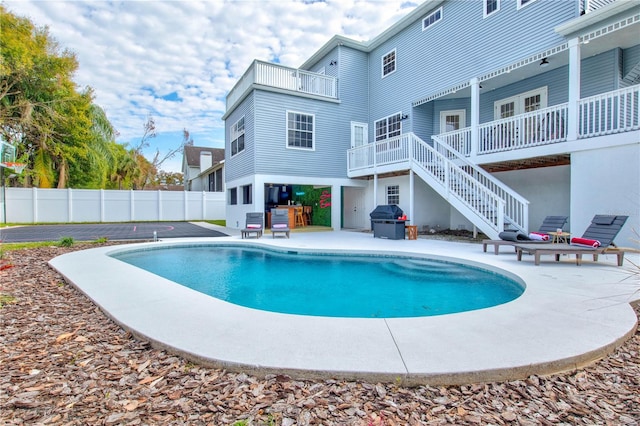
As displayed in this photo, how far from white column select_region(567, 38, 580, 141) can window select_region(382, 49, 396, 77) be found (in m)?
7.37

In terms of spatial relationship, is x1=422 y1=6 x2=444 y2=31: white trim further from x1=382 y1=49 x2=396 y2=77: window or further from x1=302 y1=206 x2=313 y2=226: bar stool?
x1=302 y1=206 x2=313 y2=226: bar stool

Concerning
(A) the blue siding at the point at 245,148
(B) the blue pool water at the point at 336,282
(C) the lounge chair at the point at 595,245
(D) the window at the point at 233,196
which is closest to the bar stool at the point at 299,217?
(D) the window at the point at 233,196

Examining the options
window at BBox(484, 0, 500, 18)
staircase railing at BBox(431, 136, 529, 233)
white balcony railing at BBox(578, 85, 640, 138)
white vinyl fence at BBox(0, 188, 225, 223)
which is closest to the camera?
white balcony railing at BBox(578, 85, 640, 138)

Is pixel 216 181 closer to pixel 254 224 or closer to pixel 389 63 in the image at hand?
pixel 254 224

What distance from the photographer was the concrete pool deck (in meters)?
2.33

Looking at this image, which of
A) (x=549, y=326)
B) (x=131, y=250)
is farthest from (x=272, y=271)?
(x=549, y=326)

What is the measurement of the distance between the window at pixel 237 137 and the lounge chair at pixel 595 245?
40.8ft

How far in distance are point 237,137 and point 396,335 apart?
48.7ft

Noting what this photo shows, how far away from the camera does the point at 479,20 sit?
36.9ft

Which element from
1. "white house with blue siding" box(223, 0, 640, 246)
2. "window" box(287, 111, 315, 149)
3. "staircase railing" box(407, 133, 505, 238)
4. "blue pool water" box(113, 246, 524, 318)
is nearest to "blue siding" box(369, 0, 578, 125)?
"white house with blue siding" box(223, 0, 640, 246)

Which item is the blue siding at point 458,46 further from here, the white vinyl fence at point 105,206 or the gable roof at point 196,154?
the gable roof at point 196,154

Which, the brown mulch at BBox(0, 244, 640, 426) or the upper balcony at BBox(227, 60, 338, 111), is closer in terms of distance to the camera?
the brown mulch at BBox(0, 244, 640, 426)

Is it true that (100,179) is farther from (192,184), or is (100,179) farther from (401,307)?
(401,307)

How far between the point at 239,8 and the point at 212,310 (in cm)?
1062
